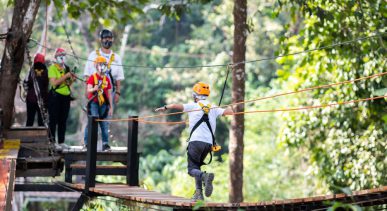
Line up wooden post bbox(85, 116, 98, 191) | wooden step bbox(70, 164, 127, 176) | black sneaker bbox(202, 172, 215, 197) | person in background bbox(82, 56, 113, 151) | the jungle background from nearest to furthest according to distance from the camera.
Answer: black sneaker bbox(202, 172, 215, 197) < wooden post bbox(85, 116, 98, 191) < person in background bbox(82, 56, 113, 151) < wooden step bbox(70, 164, 127, 176) < the jungle background

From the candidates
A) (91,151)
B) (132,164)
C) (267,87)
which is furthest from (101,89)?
(267,87)

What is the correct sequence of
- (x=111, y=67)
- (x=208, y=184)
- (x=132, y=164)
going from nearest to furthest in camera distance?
(x=208, y=184) → (x=132, y=164) → (x=111, y=67)

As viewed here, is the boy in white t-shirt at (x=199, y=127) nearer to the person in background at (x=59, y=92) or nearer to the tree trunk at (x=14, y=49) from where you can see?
the person in background at (x=59, y=92)

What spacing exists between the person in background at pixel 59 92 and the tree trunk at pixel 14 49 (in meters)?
0.70

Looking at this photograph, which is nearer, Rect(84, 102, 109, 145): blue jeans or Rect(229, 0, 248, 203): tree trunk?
Rect(84, 102, 109, 145): blue jeans

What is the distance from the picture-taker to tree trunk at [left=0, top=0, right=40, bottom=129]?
13180 mm

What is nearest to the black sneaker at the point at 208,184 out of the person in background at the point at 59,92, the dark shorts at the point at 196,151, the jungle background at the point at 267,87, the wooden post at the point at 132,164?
the dark shorts at the point at 196,151

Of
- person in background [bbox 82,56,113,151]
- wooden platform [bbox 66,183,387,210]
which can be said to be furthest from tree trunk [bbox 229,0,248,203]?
wooden platform [bbox 66,183,387,210]

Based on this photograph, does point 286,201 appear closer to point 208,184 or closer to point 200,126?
point 208,184

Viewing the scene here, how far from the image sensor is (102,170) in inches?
489

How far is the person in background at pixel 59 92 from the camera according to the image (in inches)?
494

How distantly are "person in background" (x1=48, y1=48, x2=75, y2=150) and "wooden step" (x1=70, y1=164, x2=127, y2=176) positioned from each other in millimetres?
650

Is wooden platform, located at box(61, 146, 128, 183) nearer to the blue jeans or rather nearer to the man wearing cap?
the blue jeans

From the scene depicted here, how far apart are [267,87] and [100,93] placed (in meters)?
17.9
